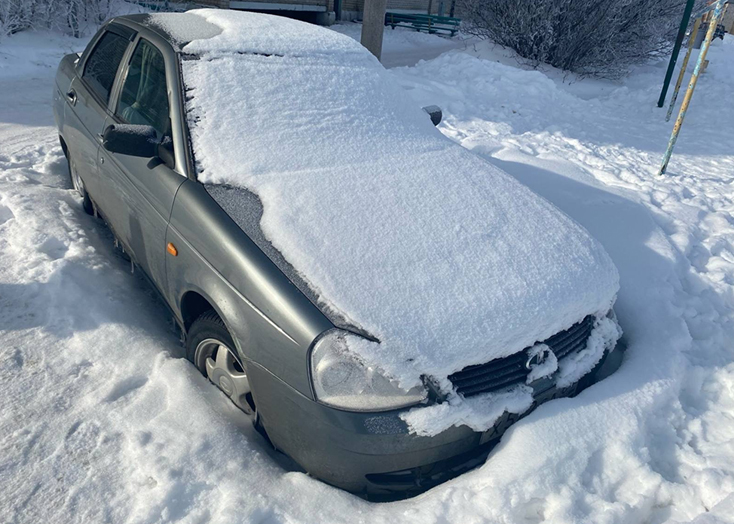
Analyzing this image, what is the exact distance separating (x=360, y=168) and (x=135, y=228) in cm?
126

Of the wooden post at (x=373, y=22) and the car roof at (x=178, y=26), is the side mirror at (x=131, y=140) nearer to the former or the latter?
the car roof at (x=178, y=26)

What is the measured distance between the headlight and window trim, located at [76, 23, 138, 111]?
232 centimetres

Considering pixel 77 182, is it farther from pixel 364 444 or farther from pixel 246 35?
pixel 364 444

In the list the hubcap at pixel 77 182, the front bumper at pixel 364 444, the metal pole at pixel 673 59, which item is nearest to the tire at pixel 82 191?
the hubcap at pixel 77 182

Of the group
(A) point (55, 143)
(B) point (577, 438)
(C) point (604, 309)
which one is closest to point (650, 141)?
(C) point (604, 309)

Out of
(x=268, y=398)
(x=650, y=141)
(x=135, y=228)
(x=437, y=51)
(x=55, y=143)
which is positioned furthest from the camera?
(x=437, y=51)

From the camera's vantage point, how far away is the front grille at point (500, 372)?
7.05 feet

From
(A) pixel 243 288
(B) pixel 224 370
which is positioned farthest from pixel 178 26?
(B) pixel 224 370

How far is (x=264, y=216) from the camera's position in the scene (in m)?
2.38

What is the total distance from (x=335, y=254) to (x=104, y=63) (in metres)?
2.52

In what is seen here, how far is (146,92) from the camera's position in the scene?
10.1ft

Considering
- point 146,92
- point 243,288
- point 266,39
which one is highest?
point 266,39

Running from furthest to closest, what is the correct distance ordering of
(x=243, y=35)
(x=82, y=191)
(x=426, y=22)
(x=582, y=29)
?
(x=426, y=22)
(x=582, y=29)
(x=82, y=191)
(x=243, y=35)

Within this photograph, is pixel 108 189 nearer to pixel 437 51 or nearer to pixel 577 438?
pixel 577 438
